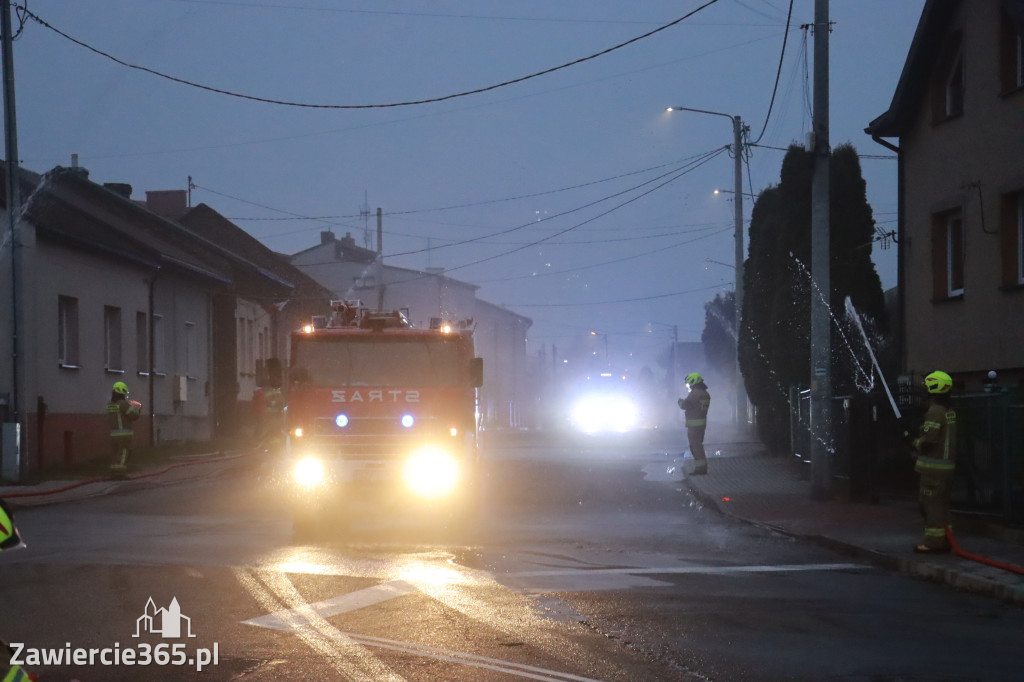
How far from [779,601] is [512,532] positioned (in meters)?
5.27

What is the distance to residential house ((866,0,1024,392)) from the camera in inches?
709

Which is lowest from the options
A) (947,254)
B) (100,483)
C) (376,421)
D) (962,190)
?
(100,483)

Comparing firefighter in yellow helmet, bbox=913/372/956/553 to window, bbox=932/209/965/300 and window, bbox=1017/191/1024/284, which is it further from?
window, bbox=932/209/965/300

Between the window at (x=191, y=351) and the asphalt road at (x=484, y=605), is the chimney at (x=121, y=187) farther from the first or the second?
the asphalt road at (x=484, y=605)

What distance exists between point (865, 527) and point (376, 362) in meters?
5.97

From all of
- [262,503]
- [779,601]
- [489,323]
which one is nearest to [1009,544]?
[779,601]

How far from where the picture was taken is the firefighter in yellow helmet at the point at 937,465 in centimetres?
1198

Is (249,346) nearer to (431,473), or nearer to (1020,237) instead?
(431,473)

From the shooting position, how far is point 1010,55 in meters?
18.2

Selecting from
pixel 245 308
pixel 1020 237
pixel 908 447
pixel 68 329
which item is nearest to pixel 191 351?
pixel 245 308

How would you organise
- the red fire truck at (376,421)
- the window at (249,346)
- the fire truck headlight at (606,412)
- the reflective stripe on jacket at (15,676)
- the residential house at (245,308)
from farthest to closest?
1. the fire truck headlight at (606,412)
2. the window at (249,346)
3. the residential house at (245,308)
4. the red fire truck at (376,421)
5. the reflective stripe on jacket at (15,676)

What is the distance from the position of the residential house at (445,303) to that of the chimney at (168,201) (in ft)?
38.3

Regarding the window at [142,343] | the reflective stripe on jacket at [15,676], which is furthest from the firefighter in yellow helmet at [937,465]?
the window at [142,343]

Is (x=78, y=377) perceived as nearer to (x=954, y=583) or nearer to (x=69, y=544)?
(x=69, y=544)
